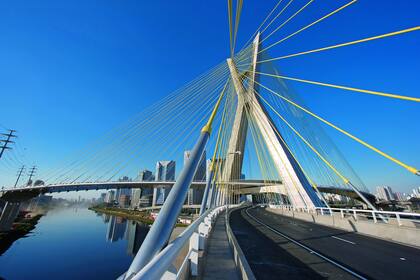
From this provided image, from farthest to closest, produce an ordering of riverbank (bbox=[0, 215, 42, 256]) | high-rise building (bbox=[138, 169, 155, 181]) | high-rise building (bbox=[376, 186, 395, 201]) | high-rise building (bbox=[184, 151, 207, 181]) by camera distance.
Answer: high-rise building (bbox=[138, 169, 155, 181]) < high-rise building (bbox=[376, 186, 395, 201]) < riverbank (bbox=[0, 215, 42, 256]) < high-rise building (bbox=[184, 151, 207, 181])

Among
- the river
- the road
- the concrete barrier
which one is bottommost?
the river

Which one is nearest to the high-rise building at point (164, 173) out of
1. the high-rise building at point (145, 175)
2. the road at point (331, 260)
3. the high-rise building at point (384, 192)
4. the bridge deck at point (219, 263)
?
the high-rise building at point (145, 175)

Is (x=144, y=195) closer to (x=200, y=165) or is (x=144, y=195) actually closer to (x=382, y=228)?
(x=200, y=165)

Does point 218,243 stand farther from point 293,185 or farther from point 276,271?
point 293,185

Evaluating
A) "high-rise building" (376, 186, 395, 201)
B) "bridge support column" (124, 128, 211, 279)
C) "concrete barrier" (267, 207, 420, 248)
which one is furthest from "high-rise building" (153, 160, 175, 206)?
"high-rise building" (376, 186, 395, 201)

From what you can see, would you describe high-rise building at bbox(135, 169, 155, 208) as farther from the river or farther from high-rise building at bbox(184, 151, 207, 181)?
the river

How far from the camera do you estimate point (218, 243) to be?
7512 millimetres

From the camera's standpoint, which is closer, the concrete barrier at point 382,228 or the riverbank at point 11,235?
the concrete barrier at point 382,228

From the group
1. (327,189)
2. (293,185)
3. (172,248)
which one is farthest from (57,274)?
(327,189)

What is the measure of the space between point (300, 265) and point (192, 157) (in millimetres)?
5031

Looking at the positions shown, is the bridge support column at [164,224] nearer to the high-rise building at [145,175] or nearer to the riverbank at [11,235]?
the riverbank at [11,235]

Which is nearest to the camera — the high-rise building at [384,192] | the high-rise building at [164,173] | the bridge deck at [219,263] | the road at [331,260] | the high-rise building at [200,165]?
the high-rise building at [200,165]

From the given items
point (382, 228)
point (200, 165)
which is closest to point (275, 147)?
point (382, 228)

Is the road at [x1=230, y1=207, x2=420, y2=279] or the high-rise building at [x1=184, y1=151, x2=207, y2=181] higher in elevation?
the high-rise building at [x1=184, y1=151, x2=207, y2=181]
